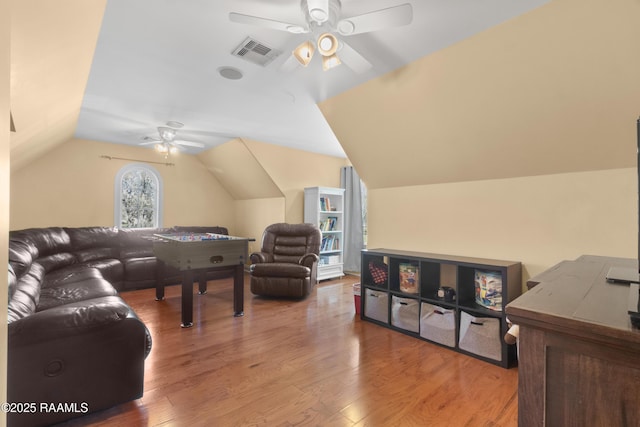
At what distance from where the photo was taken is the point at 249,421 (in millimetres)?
1575

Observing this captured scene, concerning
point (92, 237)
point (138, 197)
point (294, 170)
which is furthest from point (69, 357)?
point (138, 197)

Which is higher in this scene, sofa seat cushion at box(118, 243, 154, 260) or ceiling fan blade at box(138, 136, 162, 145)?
ceiling fan blade at box(138, 136, 162, 145)

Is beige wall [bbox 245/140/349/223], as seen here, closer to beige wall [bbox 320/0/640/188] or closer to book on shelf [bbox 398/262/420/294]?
beige wall [bbox 320/0/640/188]

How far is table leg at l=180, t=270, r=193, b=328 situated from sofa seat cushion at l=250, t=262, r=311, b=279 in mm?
1074

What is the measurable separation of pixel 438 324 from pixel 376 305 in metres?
0.67

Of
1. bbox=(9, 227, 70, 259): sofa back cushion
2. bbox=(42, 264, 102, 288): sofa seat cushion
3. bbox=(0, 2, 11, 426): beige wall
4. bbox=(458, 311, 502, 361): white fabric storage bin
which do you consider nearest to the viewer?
bbox=(0, 2, 11, 426): beige wall

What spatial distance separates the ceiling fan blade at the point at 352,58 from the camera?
5.66ft

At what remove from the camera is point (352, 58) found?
1.80m

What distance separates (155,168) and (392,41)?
16.3ft

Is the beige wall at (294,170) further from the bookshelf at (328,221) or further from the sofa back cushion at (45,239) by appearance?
the sofa back cushion at (45,239)

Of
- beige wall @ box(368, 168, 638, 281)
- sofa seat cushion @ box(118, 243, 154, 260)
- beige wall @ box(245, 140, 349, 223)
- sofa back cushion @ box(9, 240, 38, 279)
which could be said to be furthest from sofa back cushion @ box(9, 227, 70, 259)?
beige wall @ box(368, 168, 638, 281)

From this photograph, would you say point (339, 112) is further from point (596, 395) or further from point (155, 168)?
point (155, 168)

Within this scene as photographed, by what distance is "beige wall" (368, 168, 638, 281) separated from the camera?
6.65 feet

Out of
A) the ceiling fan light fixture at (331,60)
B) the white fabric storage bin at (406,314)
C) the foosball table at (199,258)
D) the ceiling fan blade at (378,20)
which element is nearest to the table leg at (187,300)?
the foosball table at (199,258)
